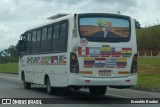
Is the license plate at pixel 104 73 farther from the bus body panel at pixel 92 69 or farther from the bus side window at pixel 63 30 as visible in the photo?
the bus side window at pixel 63 30

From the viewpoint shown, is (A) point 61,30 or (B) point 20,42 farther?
(B) point 20,42

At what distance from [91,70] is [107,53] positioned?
34.7 inches

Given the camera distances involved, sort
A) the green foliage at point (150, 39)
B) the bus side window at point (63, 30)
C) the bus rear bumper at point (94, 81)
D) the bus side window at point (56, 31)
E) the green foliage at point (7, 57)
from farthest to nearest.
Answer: the green foliage at point (7, 57) < the green foliage at point (150, 39) < the bus side window at point (56, 31) < the bus side window at point (63, 30) < the bus rear bumper at point (94, 81)

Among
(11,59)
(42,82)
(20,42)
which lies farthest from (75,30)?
(11,59)

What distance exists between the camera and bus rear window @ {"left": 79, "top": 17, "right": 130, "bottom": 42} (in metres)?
17.2

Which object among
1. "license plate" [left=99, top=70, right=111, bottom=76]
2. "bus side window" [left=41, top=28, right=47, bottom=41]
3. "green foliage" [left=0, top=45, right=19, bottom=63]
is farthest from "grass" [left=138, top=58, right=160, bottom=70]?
"green foliage" [left=0, top=45, right=19, bottom=63]

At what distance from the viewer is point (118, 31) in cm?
1764

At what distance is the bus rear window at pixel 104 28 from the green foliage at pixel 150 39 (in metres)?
76.8

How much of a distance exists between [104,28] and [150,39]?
3166 inches

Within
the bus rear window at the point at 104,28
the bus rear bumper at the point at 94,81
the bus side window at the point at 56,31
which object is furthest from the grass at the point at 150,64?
the bus rear bumper at the point at 94,81

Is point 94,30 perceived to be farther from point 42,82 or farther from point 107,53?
point 42,82

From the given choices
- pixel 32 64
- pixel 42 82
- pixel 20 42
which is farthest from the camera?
pixel 20 42

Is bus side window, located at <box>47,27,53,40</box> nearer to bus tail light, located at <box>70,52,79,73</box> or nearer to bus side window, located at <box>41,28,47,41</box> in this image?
bus side window, located at <box>41,28,47,41</box>

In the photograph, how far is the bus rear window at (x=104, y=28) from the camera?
679 inches
